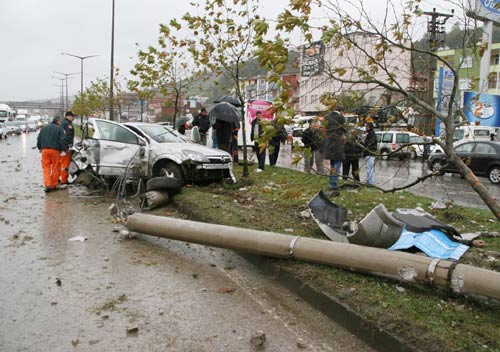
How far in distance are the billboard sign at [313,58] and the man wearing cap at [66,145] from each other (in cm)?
756

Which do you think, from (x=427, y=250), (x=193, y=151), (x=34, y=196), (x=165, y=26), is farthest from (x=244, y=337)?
(x=165, y=26)

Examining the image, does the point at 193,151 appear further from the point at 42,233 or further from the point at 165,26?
the point at 165,26

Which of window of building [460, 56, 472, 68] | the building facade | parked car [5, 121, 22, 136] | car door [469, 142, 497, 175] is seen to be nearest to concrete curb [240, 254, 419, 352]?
the building facade

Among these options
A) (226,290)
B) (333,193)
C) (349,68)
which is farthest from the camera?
(333,193)

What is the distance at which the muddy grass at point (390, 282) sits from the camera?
3596 millimetres

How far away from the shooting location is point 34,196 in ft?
35.8

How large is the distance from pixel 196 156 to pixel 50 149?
374cm

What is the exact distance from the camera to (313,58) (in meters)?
6.02

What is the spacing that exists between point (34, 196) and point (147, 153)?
9.20ft

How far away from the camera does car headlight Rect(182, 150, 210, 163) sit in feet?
34.1

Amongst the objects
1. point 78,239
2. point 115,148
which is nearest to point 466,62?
point 78,239

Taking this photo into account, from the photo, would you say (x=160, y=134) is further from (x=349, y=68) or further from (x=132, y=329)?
(x=132, y=329)

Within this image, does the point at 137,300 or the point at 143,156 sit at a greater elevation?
the point at 143,156

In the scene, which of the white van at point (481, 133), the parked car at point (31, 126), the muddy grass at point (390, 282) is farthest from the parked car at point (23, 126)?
the muddy grass at point (390, 282)
